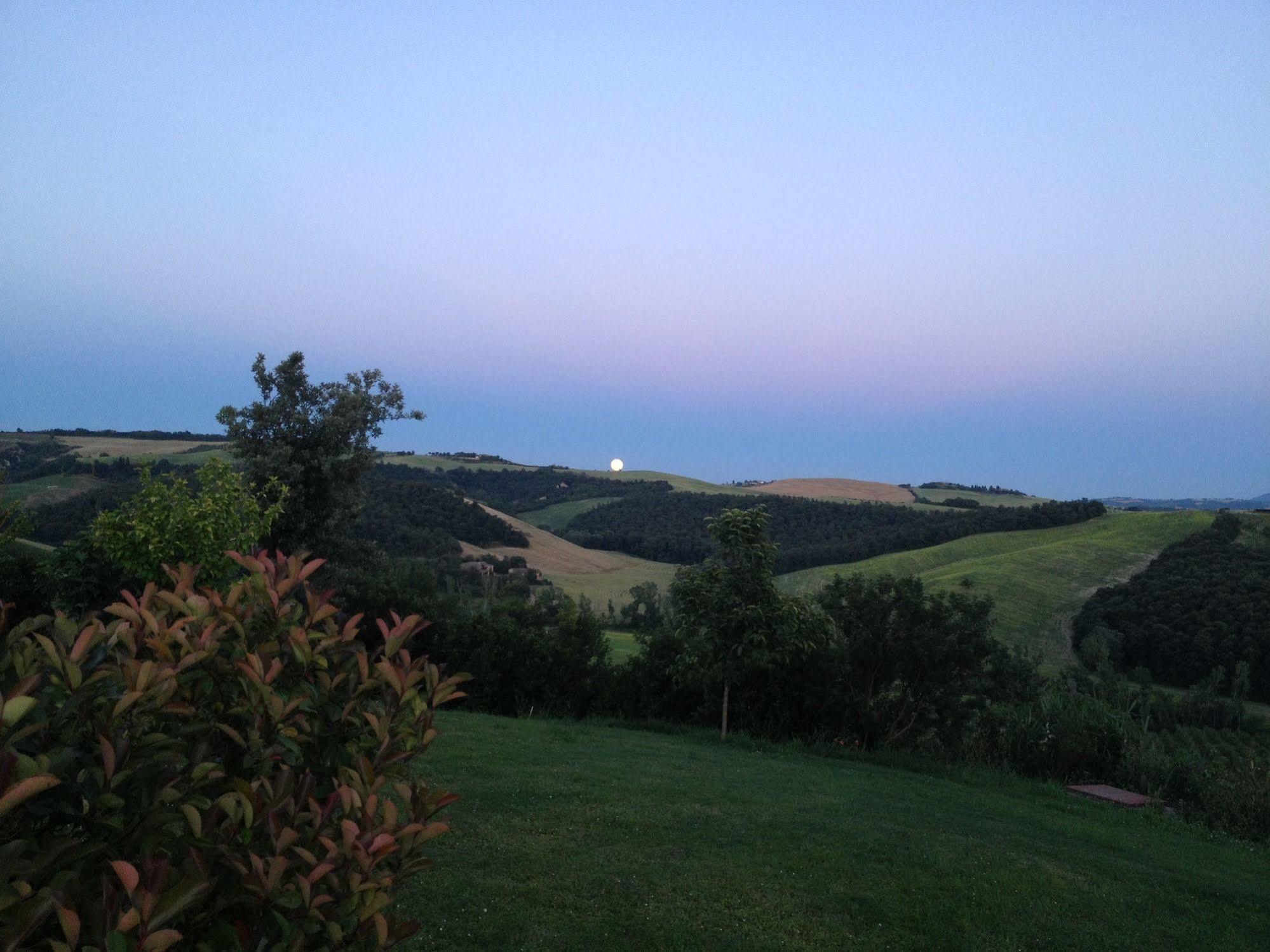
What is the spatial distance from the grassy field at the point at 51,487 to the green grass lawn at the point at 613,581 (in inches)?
1088

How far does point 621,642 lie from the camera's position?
3484cm

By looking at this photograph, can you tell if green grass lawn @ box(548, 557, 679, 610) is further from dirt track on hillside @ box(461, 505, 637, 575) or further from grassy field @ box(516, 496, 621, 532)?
grassy field @ box(516, 496, 621, 532)

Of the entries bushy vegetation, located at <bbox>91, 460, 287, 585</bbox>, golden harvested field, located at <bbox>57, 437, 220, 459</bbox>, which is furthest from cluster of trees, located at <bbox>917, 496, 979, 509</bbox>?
bushy vegetation, located at <bbox>91, 460, 287, 585</bbox>

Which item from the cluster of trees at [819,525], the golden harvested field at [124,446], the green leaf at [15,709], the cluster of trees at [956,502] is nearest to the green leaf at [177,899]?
the green leaf at [15,709]

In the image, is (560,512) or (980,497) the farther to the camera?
(980,497)

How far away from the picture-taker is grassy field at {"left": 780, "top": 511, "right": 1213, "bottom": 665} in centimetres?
5559

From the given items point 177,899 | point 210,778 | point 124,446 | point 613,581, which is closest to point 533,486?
point 613,581

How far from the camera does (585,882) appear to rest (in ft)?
20.9

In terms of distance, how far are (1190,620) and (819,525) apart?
33610 mm

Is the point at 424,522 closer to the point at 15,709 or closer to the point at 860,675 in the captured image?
the point at 860,675

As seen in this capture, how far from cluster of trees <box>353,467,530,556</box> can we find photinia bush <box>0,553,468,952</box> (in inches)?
1445

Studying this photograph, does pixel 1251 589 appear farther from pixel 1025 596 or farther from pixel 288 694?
pixel 288 694

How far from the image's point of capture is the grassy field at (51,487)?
35531 mm

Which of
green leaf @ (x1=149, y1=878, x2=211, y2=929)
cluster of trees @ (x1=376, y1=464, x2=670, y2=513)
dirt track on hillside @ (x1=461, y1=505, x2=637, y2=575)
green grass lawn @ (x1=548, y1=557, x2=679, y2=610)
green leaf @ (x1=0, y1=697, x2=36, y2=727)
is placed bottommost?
green grass lawn @ (x1=548, y1=557, x2=679, y2=610)
